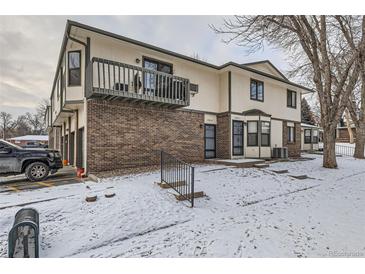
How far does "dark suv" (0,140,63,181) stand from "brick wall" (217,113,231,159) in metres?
7.95

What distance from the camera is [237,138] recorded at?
1220 cm

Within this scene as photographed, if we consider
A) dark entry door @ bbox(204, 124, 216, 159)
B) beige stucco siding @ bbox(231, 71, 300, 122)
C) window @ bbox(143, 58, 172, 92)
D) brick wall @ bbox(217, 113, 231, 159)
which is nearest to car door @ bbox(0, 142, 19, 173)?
window @ bbox(143, 58, 172, 92)

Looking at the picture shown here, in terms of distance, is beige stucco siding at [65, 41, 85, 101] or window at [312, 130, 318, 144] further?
window at [312, 130, 318, 144]

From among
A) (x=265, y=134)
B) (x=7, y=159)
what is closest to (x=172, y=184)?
(x=7, y=159)

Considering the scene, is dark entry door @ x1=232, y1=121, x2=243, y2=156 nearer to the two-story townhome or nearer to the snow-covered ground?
the two-story townhome

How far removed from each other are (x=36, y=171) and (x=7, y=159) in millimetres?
891

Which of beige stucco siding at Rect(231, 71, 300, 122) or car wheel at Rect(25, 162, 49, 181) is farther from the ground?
beige stucco siding at Rect(231, 71, 300, 122)

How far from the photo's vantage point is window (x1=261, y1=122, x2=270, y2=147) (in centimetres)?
1270

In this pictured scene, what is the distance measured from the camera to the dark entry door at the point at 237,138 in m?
12.0

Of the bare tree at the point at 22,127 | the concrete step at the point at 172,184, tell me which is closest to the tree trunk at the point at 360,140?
the concrete step at the point at 172,184

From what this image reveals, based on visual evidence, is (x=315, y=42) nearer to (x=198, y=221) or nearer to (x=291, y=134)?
(x=291, y=134)

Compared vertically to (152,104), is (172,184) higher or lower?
lower

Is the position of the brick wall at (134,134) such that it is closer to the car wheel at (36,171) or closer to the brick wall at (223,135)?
the car wheel at (36,171)
